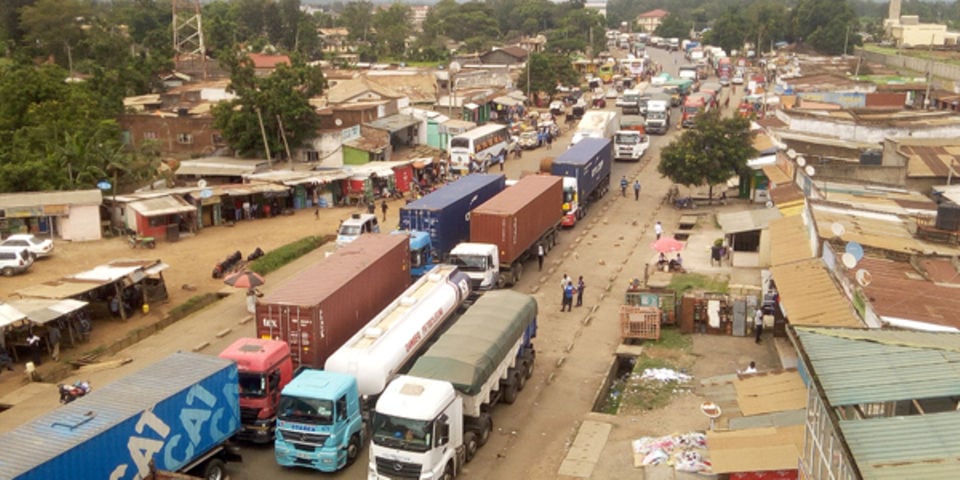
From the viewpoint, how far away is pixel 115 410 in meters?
13.8

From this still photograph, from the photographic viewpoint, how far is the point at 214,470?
15.3 meters

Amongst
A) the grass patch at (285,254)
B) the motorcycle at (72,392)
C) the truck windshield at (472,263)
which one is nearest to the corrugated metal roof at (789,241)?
the truck windshield at (472,263)

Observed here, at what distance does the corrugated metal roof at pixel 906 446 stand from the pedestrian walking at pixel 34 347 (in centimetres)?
1931

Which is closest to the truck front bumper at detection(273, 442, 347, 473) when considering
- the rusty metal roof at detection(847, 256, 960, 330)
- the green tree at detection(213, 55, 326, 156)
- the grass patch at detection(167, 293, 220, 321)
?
the rusty metal roof at detection(847, 256, 960, 330)

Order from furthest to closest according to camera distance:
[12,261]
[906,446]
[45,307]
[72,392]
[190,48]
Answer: [190,48]
[12,261]
[45,307]
[72,392]
[906,446]

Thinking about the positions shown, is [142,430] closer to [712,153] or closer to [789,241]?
[789,241]

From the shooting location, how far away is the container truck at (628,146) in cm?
4941

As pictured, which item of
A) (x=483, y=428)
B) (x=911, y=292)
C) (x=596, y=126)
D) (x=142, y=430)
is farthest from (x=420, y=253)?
(x=596, y=126)

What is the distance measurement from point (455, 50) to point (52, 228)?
286 ft

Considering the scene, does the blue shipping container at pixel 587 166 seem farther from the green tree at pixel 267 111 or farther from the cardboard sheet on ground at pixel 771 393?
the cardboard sheet on ground at pixel 771 393

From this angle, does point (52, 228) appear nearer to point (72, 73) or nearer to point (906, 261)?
point (906, 261)

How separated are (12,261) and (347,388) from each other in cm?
1846

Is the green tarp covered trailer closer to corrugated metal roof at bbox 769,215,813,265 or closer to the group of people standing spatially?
the group of people standing

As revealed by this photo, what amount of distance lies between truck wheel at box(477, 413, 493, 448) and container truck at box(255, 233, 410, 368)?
152 inches
